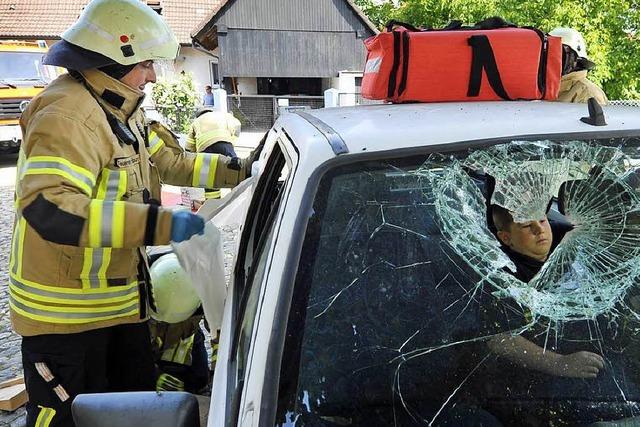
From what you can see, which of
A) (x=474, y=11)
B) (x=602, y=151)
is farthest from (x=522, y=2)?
(x=602, y=151)

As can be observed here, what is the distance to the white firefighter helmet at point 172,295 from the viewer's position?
260 cm

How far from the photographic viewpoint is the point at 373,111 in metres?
1.91

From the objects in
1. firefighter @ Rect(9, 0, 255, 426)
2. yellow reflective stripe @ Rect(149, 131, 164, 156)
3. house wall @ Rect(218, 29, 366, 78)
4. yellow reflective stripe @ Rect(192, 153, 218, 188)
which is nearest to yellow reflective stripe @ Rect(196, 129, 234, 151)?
yellow reflective stripe @ Rect(192, 153, 218, 188)

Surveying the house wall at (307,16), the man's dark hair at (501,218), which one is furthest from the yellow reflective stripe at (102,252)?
the house wall at (307,16)

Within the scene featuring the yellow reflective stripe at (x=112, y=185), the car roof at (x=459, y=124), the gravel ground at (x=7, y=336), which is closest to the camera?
the car roof at (x=459, y=124)

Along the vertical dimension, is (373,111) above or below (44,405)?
above

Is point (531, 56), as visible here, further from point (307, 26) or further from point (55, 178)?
point (307, 26)

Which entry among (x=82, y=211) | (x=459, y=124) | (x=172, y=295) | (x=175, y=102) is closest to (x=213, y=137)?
(x=172, y=295)

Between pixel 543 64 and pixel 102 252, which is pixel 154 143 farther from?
pixel 543 64

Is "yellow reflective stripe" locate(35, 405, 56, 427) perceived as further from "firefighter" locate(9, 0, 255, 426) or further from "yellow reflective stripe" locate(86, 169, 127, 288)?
"yellow reflective stripe" locate(86, 169, 127, 288)

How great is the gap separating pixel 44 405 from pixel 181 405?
3.65ft

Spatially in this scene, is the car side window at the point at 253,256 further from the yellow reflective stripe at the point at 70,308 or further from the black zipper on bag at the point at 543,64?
the black zipper on bag at the point at 543,64

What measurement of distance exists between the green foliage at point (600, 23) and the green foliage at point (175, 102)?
7565 millimetres

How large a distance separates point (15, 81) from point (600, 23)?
1261 cm
